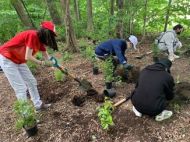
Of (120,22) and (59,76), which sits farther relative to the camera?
Answer: (120,22)

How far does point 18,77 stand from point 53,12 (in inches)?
324

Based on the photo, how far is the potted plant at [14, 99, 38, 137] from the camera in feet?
14.0

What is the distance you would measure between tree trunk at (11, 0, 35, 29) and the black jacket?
7481 mm

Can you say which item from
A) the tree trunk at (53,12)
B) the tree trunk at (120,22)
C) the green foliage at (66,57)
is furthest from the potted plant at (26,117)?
the tree trunk at (53,12)

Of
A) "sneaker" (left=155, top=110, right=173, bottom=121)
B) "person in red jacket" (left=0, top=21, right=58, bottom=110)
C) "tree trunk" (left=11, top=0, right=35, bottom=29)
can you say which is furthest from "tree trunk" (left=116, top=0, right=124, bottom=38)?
"sneaker" (left=155, top=110, right=173, bottom=121)

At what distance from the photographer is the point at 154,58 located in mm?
7180

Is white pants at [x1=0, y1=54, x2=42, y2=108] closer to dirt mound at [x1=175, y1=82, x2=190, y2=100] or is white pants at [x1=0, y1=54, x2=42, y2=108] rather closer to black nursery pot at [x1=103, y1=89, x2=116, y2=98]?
black nursery pot at [x1=103, y1=89, x2=116, y2=98]

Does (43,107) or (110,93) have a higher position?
(110,93)

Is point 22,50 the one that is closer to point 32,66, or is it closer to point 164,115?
point 164,115

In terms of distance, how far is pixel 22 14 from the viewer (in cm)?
1052

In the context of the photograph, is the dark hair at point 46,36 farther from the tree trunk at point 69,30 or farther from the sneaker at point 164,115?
the tree trunk at point 69,30

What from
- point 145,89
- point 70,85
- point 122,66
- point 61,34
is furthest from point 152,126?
point 61,34

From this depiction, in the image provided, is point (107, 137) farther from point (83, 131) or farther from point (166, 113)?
point (166, 113)

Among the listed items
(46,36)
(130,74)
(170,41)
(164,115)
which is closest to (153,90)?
(164,115)
